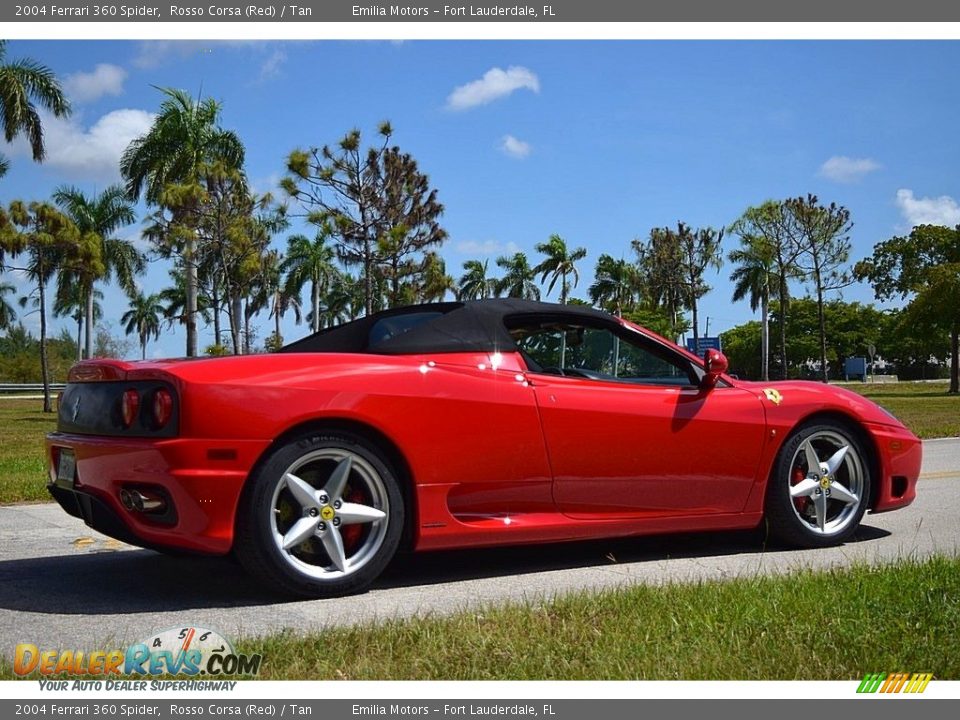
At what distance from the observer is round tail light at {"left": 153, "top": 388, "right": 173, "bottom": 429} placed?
4.20m

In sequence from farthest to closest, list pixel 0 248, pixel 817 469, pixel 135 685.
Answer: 1. pixel 0 248
2. pixel 817 469
3. pixel 135 685

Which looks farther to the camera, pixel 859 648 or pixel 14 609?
pixel 14 609

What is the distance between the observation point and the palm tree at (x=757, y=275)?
51750mm

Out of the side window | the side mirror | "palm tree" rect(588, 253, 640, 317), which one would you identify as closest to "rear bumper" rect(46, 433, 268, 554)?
the side window

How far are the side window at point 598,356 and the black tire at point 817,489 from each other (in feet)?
2.37

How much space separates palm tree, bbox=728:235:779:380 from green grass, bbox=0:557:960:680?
139 ft

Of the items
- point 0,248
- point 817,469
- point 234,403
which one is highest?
point 0,248

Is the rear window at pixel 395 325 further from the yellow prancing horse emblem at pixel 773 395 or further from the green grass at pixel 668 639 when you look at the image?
the yellow prancing horse emblem at pixel 773 395

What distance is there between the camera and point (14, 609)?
4305mm

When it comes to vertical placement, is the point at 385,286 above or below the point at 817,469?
above
